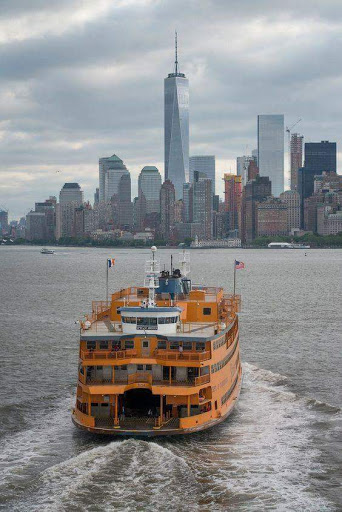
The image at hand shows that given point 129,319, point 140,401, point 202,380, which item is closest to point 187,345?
point 202,380

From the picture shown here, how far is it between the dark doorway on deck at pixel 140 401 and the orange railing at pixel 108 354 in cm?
193

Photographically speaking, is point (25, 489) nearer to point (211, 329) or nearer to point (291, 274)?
point (211, 329)

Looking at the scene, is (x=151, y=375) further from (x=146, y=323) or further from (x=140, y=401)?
(x=146, y=323)

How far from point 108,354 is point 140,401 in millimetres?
3077

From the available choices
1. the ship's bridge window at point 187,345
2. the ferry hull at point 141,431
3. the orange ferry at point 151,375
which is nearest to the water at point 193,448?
the ferry hull at point 141,431

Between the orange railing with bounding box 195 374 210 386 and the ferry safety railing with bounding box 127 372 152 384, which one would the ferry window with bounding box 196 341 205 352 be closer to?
the orange railing with bounding box 195 374 210 386

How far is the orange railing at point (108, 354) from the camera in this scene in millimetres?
40000

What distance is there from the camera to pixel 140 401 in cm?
4109

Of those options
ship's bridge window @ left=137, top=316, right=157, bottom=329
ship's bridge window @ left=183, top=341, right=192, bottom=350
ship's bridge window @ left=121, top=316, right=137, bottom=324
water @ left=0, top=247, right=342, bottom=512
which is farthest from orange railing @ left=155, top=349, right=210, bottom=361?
water @ left=0, top=247, right=342, bottom=512

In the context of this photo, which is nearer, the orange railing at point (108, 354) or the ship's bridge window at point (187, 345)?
the orange railing at point (108, 354)

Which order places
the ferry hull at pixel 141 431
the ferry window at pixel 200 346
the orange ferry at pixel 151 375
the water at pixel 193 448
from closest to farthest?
1. the water at pixel 193 448
2. the ferry hull at pixel 141 431
3. the orange ferry at pixel 151 375
4. the ferry window at pixel 200 346

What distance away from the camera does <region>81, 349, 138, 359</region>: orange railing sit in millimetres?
40000

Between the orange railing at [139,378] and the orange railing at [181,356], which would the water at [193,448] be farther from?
the orange railing at [181,356]

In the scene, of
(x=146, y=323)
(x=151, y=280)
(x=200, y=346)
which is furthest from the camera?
(x=151, y=280)
